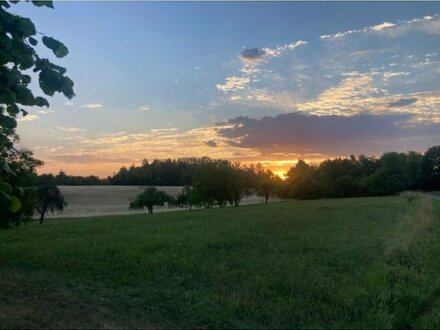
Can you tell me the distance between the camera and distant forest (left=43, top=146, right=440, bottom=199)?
101 meters

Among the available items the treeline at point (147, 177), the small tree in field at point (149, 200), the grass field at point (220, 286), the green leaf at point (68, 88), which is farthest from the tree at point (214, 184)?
the green leaf at point (68, 88)

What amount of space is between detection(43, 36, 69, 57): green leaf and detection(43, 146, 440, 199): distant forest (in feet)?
250

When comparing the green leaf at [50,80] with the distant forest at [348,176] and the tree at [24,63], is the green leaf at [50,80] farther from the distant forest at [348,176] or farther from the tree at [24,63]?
the distant forest at [348,176]

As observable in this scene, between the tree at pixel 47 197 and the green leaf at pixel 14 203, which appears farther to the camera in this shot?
the tree at pixel 47 197

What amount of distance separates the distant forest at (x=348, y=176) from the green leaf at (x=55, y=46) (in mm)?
76207

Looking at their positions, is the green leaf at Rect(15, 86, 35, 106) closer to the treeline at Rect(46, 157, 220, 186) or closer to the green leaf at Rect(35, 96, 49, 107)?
the green leaf at Rect(35, 96, 49, 107)

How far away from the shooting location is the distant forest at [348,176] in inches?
3979

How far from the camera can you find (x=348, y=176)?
4370 inches

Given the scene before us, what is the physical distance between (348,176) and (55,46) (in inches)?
4376

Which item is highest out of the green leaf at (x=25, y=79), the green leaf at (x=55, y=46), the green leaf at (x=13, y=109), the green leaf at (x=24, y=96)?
the green leaf at (x=55, y=46)

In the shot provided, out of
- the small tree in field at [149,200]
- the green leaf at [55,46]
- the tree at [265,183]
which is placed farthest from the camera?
the tree at [265,183]

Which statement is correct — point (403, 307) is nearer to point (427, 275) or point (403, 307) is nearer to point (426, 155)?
point (427, 275)

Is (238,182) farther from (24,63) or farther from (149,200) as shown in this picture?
(24,63)

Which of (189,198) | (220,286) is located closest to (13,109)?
(220,286)
